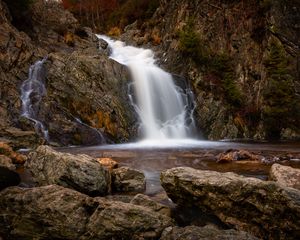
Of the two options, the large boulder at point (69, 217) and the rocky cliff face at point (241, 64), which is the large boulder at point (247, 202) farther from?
the rocky cliff face at point (241, 64)

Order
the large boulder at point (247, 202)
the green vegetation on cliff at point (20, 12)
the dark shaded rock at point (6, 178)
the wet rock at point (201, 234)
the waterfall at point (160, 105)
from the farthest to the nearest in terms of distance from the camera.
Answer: the green vegetation on cliff at point (20, 12) → the waterfall at point (160, 105) → the dark shaded rock at point (6, 178) → the large boulder at point (247, 202) → the wet rock at point (201, 234)

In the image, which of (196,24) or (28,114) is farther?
(196,24)

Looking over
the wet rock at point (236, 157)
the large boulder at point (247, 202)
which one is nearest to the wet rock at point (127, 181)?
the large boulder at point (247, 202)

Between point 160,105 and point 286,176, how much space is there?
17.1 m

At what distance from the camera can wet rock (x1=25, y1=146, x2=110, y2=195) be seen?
9.24 m

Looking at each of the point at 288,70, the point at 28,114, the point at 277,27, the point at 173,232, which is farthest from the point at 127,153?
the point at 277,27

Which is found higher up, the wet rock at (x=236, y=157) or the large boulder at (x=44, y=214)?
the wet rock at (x=236, y=157)

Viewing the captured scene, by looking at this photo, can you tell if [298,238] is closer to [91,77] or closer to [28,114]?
[28,114]

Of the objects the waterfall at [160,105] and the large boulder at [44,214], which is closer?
the large boulder at [44,214]

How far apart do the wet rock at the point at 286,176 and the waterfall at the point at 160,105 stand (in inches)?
586

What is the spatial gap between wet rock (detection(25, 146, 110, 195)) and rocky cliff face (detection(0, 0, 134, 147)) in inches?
367

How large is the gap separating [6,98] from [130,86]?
8.07 metres

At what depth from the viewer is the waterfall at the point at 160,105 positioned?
2520 cm

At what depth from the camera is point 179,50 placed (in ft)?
104
